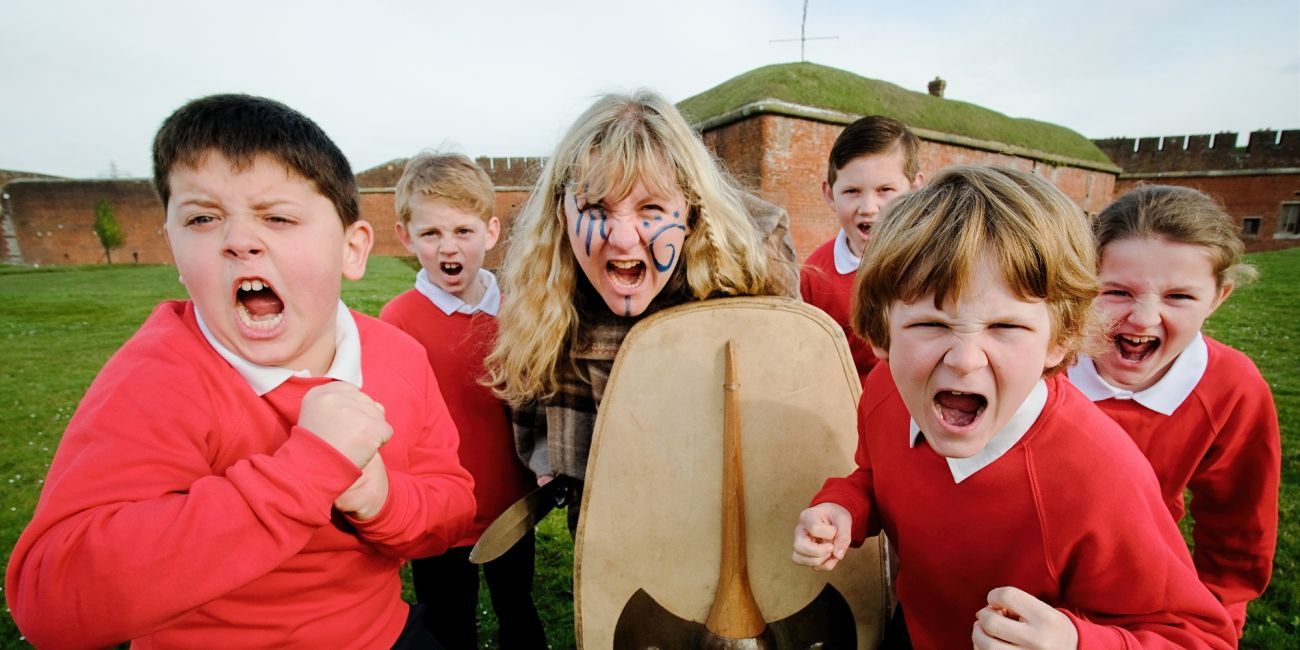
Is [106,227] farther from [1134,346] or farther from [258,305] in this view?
[1134,346]

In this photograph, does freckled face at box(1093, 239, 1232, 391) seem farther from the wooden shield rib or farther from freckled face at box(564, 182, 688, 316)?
freckled face at box(564, 182, 688, 316)

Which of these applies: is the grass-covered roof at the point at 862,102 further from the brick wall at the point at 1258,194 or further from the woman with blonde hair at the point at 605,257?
the brick wall at the point at 1258,194

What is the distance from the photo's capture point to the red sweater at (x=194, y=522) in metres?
0.92

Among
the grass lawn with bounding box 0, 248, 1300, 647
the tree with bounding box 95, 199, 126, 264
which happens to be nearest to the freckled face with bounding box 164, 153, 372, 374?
the grass lawn with bounding box 0, 248, 1300, 647

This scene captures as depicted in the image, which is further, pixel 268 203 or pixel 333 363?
pixel 333 363

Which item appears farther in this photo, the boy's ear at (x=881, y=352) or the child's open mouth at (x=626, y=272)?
the child's open mouth at (x=626, y=272)

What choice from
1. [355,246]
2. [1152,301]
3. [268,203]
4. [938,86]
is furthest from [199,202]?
[938,86]

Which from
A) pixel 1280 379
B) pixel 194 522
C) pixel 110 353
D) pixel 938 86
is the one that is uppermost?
pixel 938 86

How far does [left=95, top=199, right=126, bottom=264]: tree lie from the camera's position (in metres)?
31.4

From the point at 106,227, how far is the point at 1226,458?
4386 centimetres

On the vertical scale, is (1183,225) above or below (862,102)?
below

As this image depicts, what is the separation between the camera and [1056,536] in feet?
3.50

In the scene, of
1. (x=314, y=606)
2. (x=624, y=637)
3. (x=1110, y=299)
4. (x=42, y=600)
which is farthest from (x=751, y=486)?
(x=42, y=600)

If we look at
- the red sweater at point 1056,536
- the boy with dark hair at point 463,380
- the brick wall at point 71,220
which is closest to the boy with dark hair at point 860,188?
the red sweater at point 1056,536
